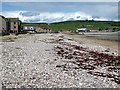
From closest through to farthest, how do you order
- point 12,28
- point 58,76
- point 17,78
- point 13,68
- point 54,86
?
1. point 54,86
2. point 17,78
3. point 58,76
4. point 13,68
5. point 12,28

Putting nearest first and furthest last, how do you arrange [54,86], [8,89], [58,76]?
[8,89]
[54,86]
[58,76]

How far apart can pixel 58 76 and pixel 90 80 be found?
101 inches

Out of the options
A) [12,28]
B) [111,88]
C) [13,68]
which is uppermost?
[12,28]

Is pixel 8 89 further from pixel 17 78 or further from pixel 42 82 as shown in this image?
pixel 42 82

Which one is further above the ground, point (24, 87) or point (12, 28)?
point (12, 28)

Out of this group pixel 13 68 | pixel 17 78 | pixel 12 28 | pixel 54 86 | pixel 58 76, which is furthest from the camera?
pixel 12 28

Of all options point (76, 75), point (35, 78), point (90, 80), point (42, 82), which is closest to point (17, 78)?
point (35, 78)

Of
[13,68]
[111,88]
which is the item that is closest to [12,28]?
[13,68]

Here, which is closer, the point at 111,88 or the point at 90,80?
the point at 111,88

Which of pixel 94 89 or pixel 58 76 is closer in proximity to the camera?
pixel 94 89

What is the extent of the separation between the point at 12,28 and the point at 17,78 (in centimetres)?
8520

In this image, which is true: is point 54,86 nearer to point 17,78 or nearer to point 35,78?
point 35,78

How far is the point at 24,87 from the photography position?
888 cm

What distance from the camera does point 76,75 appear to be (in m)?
11.6
